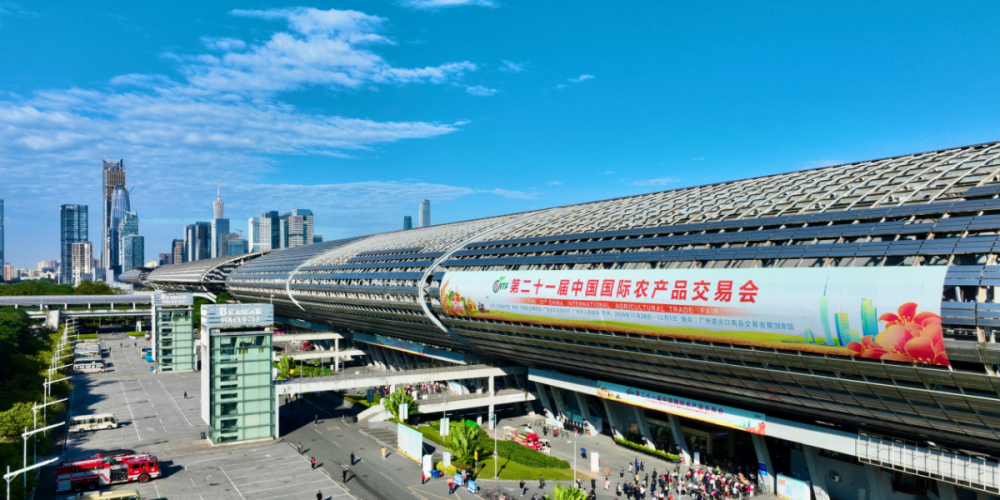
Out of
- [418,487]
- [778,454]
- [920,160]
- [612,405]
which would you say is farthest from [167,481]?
[920,160]

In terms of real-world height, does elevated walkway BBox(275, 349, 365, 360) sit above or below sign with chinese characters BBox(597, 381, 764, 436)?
below

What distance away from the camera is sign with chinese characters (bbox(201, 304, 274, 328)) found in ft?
262

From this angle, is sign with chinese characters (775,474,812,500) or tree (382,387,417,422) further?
tree (382,387,417,422)

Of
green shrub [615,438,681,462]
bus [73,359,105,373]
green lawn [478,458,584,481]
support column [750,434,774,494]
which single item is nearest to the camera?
support column [750,434,774,494]

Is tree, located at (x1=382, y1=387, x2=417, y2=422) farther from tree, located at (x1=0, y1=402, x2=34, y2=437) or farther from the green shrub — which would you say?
tree, located at (x1=0, y1=402, x2=34, y2=437)

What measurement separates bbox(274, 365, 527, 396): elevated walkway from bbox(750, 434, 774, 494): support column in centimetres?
3756

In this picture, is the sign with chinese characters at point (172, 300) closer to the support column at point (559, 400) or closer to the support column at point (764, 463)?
the support column at point (559, 400)

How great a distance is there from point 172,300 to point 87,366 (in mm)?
22979

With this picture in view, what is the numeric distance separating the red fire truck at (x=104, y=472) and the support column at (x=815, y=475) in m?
61.0

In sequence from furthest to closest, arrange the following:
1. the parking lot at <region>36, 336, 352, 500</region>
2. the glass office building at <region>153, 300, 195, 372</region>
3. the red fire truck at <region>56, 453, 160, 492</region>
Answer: the glass office building at <region>153, 300, 195, 372</region>, the parking lot at <region>36, 336, 352, 500</region>, the red fire truck at <region>56, 453, 160, 492</region>

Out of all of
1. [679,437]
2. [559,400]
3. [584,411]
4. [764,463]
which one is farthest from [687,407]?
[559,400]

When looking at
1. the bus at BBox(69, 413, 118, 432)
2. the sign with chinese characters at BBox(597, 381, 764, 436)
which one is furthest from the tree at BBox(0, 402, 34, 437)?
the sign with chinese characters at BBox(597, 381, 764, 436)

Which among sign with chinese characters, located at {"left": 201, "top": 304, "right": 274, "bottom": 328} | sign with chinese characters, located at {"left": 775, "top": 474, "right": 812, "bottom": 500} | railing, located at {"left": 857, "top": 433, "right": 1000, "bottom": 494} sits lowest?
sign with chinese characters, located at {"left": 775, "top": 474, "right": 812, "bottom": 500}

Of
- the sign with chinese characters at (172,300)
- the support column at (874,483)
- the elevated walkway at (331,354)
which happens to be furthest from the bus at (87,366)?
the support column at (874,483)
